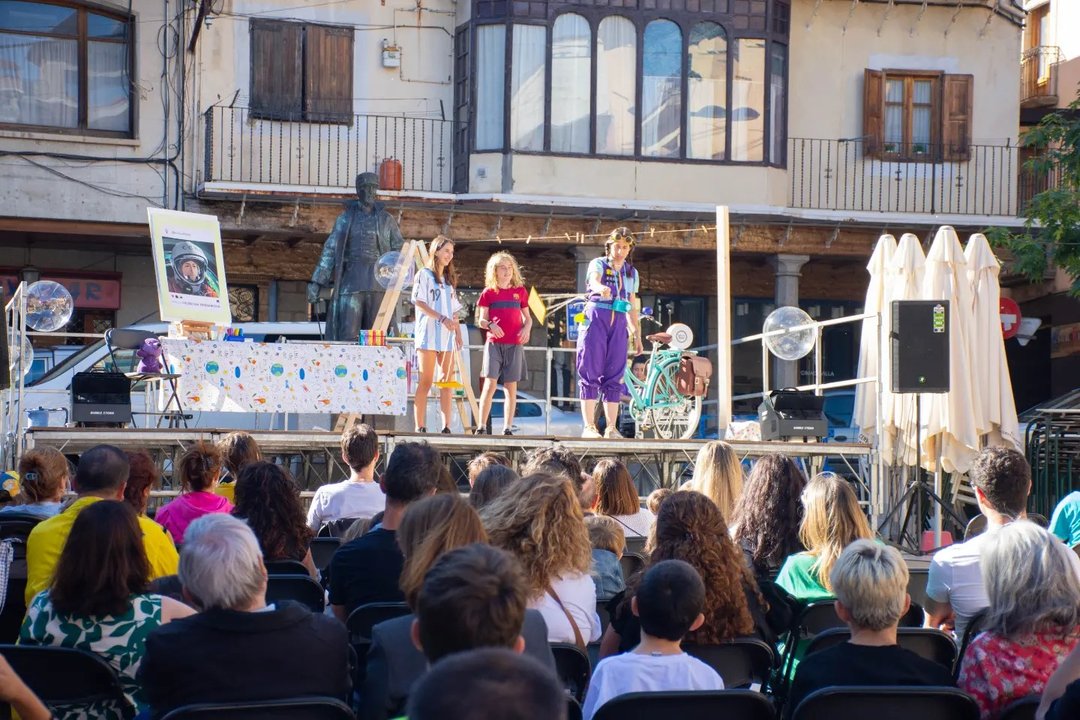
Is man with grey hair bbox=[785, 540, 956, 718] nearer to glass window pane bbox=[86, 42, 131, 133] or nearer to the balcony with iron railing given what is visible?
glass window pane bbox=[86, 42, 131, 133]

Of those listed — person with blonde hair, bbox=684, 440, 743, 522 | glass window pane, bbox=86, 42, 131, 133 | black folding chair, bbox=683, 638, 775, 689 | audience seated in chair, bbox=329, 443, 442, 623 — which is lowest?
black folding chair, bbox=683, 638, 775, 689

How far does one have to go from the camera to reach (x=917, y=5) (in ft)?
67.5

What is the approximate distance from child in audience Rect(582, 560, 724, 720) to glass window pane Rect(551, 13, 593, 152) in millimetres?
15420

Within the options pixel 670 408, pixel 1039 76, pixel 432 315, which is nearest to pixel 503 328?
pixel 432 315

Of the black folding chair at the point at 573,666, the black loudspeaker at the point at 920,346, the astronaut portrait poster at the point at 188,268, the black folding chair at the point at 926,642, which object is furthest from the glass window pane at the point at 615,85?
the black folding chair at the point at 573,666

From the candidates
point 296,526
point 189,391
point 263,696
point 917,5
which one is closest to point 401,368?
point 189,391

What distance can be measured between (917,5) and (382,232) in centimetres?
1157

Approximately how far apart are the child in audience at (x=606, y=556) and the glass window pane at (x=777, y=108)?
14.7 meters

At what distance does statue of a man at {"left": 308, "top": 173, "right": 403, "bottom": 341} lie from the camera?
11898 millimetres

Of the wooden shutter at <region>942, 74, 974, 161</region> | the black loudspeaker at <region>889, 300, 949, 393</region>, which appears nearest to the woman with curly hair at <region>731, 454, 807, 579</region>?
the black loudspeaker at <region>889, 300, 949, 393</region>

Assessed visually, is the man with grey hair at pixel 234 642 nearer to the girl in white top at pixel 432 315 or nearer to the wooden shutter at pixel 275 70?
the girl in white top at pixel 432 315

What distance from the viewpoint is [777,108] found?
19875mm

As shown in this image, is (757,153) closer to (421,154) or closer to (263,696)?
(421,154)

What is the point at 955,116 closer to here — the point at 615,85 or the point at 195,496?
the point at 615,85
